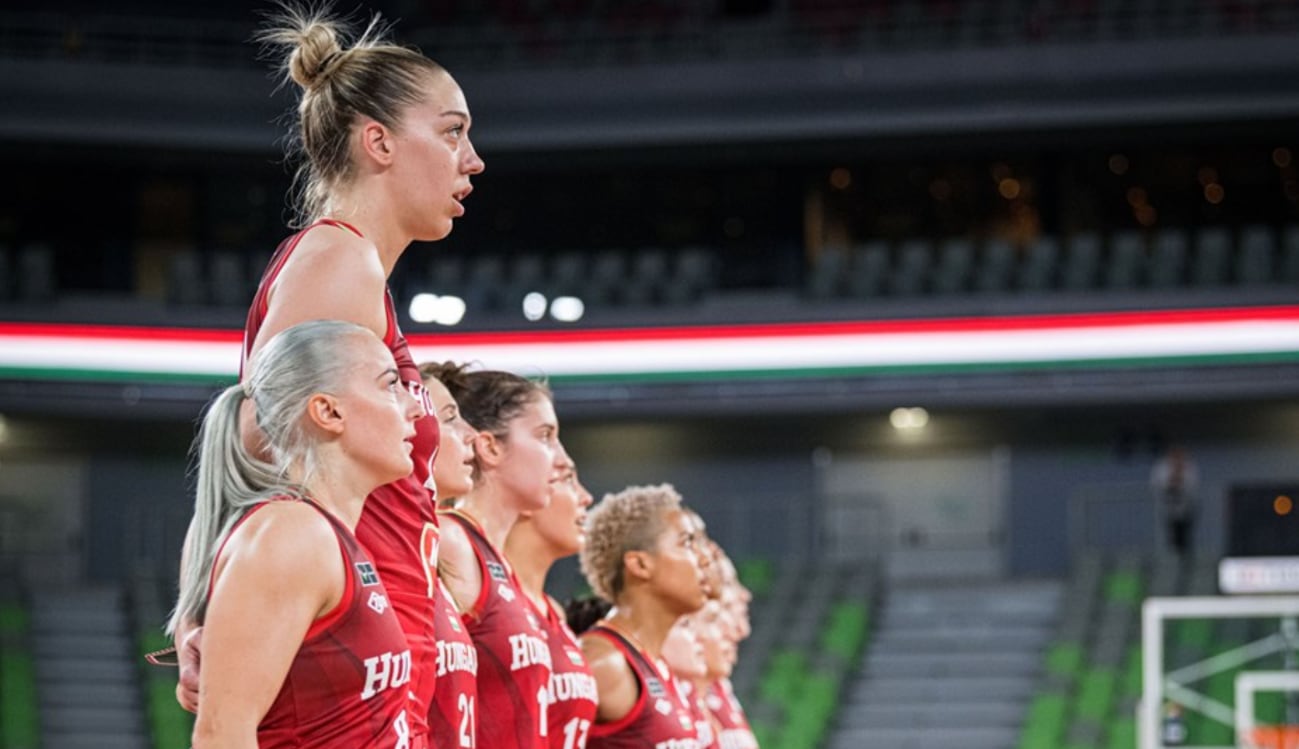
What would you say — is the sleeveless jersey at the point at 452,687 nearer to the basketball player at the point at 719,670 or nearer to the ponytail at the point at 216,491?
the ponytail at the point at 216,491

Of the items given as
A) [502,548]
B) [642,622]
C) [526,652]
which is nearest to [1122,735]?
[642,622]

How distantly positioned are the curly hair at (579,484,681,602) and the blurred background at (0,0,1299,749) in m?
11.2

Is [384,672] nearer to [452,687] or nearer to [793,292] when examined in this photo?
[452,687]

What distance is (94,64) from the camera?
19156mm

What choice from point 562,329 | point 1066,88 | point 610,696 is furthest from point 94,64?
point 610,696

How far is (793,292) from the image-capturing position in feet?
65.8

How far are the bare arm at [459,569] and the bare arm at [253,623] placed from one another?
1.37 meters

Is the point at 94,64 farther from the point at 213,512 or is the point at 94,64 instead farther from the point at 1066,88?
the point at 213,512

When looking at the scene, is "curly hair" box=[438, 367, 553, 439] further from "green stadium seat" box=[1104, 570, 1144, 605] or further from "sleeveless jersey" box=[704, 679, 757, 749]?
"green stadium seat" box=[1104, 570, 1144, 605]

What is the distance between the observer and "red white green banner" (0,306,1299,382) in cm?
1798

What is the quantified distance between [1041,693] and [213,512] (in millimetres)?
13746

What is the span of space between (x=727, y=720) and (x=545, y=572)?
2.76 m

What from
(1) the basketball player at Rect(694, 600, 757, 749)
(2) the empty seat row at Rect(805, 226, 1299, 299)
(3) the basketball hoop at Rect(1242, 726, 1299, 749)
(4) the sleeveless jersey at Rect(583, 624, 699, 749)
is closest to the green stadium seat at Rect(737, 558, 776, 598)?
(2) the empty seat row at Rect(805, 226, 1299, 299)

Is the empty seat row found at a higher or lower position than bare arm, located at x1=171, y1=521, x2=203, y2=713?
higher
